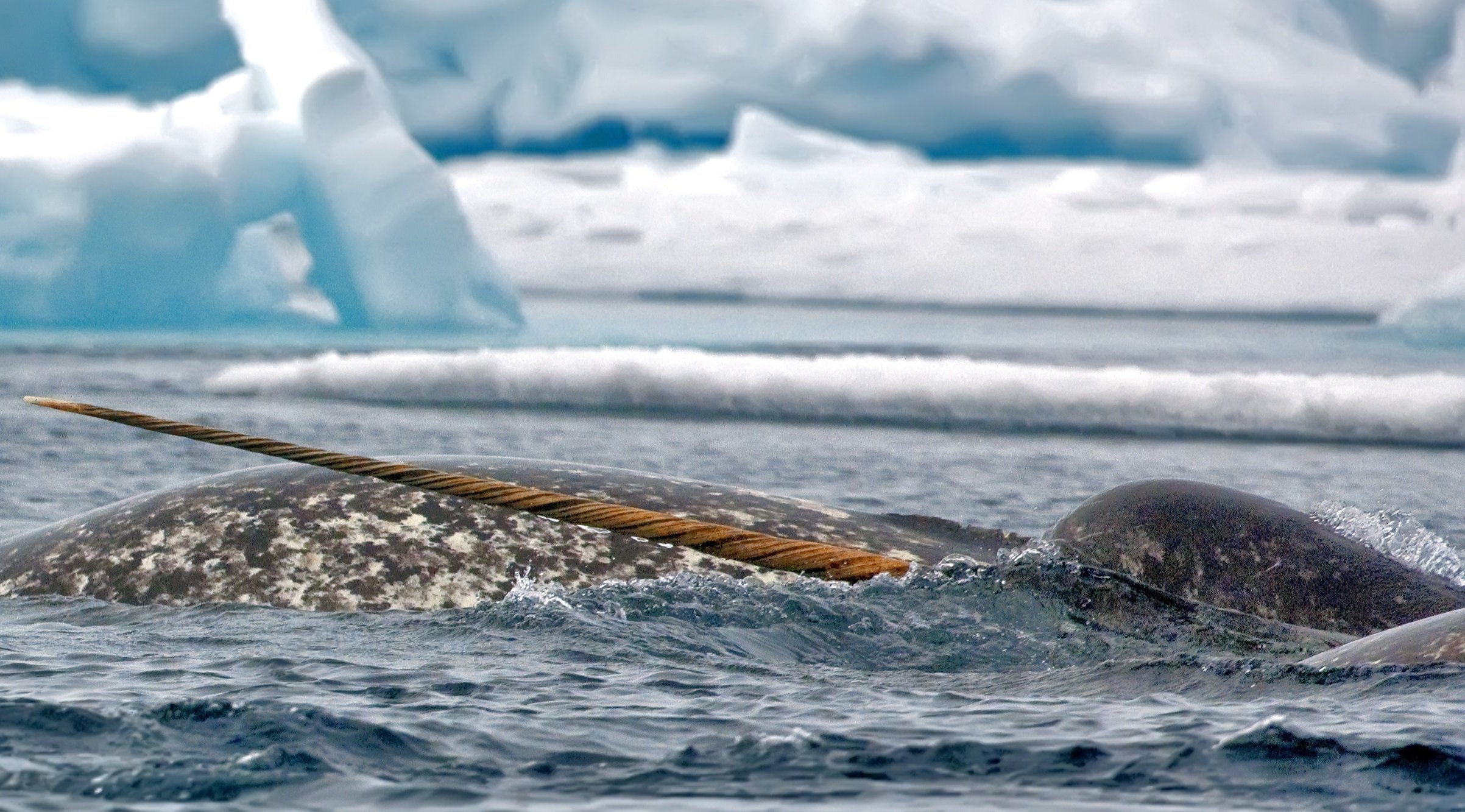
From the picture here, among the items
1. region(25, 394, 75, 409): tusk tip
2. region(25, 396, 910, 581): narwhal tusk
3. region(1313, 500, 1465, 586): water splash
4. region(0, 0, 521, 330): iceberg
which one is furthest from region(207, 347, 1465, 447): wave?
region(25, 394, 75, 409): tusk tip

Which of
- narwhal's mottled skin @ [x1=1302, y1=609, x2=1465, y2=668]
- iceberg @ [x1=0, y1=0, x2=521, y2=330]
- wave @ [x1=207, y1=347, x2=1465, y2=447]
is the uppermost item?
iceberg @ [x1=0, y1=0, x2=521, y2=330]

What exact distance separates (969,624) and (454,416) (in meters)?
10.8

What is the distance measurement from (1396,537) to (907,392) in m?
10.2

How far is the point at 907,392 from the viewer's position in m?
16.4

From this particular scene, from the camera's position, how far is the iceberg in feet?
82.6

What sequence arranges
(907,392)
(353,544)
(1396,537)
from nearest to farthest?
(353,544)
(1396,537)
(907,392)

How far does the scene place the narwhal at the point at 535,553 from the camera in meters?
5.48

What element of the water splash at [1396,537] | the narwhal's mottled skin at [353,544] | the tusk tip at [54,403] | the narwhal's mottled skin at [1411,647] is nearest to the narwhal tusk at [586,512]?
the tusk tip at [54,403]

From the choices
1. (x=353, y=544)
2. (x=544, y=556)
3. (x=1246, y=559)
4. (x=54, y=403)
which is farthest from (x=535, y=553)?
(x=1246, y=559)

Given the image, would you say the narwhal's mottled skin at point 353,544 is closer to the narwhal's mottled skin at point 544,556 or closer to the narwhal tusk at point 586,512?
the narwhal's mottled skin at point 544,556

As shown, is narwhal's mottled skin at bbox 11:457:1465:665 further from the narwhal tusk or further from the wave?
the wave

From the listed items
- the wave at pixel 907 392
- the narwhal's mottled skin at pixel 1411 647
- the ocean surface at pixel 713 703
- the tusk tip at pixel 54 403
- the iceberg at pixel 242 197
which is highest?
the iceberg at pixel 242 197

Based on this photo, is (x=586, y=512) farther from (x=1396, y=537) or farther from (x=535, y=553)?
(x=1396, y=537)

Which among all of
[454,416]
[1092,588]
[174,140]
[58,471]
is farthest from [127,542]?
[174,140]
